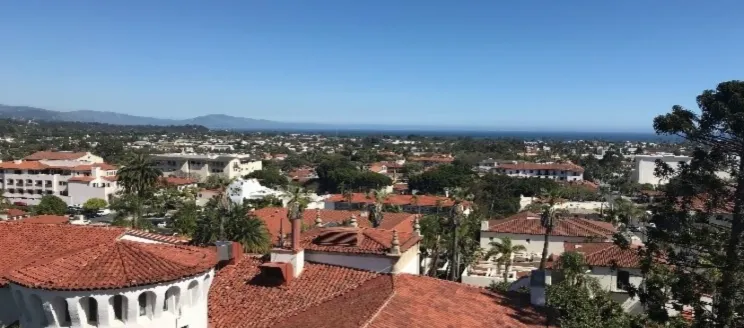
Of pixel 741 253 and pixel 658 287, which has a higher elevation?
pixel 741 253

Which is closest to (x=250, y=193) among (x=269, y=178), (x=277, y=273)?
(x=269, y=178)

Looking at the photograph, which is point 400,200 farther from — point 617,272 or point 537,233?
point 617,272

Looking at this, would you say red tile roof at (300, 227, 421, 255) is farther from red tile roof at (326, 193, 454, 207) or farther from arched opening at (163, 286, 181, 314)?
red tile roof at (326, 193, 454, 207)

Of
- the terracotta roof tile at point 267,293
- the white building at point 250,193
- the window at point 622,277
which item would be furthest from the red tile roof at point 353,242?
the white building at point 250,193

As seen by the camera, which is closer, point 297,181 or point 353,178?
point 353,178

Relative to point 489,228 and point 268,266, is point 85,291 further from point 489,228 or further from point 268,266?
point 489,228

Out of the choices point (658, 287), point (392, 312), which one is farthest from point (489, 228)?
point (392, 312)
